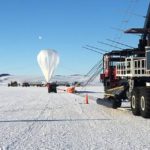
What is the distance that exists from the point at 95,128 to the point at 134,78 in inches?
249

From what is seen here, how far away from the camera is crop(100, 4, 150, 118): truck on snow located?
18655mm

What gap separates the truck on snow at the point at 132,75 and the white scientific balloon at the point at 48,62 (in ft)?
304

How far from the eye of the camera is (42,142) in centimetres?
1177

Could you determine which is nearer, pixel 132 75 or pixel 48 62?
pixel 132 75

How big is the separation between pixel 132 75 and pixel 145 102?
293 centimetres

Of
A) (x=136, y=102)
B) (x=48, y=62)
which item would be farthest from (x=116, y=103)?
(x=48, y=62)

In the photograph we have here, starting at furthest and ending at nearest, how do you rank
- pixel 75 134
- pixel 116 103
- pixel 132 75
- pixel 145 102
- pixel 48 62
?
pixel 48 62 → pixel 116 103 → pixel 132 75 → pixel 145 102 → pixel 75 134

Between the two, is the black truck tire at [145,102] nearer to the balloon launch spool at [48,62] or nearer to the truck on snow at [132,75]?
the truck on snow at [132,75]

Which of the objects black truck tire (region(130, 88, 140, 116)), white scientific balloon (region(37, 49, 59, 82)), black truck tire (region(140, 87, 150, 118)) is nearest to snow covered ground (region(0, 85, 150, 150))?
black truck tire (region(140, 87, 150, 118))

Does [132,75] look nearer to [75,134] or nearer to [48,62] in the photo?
[75,134]

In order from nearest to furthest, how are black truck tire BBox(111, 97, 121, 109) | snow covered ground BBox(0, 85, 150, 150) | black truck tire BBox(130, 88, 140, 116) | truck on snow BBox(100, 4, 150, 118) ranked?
snow covered ground BBox(0, 85, 150, 150) < truck on snow BBox(100, 4, 150, 118) < black truck tire BBox(130, 88, 140, 116) < black truck tire BBox(111, 97, 121, 109)

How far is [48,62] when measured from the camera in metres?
122

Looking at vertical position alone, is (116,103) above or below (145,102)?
below

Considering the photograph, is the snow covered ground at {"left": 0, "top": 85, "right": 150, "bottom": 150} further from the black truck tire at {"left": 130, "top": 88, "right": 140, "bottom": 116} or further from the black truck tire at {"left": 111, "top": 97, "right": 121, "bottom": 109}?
the black truck tire at {"left": 111, "top": 97, "right": 121, "bottom": 109}
